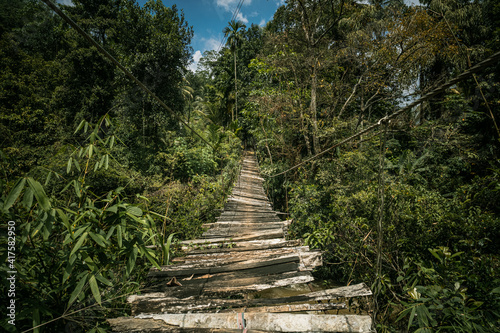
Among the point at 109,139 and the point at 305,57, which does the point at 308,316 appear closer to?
the point at 109,139

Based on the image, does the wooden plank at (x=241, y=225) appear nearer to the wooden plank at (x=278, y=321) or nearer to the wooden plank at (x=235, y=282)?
the wooden plank at (x=235, y=282)

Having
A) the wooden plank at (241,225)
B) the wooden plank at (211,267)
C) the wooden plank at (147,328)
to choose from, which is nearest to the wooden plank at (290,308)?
the wooden plank at (147,328)

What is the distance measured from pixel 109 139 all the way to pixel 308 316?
1882 mm

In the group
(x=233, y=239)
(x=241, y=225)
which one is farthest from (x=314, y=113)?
(x=233, y=239)

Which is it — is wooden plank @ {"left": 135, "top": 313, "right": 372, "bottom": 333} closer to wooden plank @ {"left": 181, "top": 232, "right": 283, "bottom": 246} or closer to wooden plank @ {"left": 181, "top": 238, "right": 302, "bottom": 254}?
wooden plank @ {"left": 181, "top": 238, "right": 302, "bottom": 254}

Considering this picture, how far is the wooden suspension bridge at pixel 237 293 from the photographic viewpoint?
1263 mm

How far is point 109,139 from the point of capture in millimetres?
1491

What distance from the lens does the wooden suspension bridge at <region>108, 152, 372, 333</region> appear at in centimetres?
126

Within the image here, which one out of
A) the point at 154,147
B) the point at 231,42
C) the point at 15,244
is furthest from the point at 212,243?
the point at 231,42

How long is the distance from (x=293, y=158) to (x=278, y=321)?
23.4 feet

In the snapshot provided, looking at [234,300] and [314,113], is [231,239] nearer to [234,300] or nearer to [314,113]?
[234,300]

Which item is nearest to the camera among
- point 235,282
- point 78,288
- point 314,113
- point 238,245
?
point 78,288

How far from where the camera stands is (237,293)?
1.72 m

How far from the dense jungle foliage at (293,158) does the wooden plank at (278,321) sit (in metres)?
0.26
